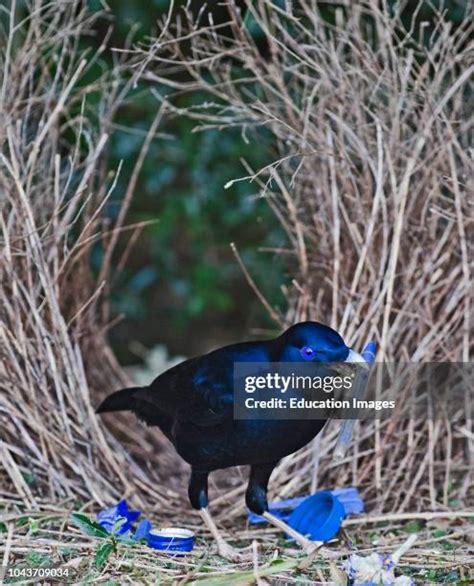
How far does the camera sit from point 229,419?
175 cm

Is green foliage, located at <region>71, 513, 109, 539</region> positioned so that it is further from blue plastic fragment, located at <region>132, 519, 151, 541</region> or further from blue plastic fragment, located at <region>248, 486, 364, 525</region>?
blue plastic fragment, located at <region>248, 486, 364, 525</region>

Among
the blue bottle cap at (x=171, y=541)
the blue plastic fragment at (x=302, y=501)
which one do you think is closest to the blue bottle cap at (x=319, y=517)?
the blue plastic fragment at (x=302, y=501)

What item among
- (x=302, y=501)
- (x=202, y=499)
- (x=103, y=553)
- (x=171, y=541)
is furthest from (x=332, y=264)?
(x=103, y=553)

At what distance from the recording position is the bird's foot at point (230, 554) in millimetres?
1810

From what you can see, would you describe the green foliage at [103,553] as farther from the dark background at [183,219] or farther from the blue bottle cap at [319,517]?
the dark background at [183,219]

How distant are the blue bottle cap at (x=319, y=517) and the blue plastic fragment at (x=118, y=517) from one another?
0.33 meters

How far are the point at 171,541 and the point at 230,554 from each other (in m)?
0.12

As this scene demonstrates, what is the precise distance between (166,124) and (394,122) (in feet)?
4.28

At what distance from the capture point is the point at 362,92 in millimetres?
2201

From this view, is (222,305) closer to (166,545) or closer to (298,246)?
(298,246)

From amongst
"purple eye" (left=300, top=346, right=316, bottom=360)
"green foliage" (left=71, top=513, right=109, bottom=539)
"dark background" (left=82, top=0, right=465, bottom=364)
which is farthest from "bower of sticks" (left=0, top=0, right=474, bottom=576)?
"dark background" (left=82, top=0, right=465, bottom=364)

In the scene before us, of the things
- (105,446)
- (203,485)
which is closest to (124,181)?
(105,446)

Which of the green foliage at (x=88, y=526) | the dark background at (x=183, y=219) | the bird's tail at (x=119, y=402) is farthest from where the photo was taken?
the dark background at (x=183, y=219)

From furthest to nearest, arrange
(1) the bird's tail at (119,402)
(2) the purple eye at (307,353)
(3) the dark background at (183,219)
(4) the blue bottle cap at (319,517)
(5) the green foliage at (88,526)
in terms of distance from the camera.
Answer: (3) the dark background at (183,219)
(1) the bird's tail at (119,402)
(4) the blue bottle cap at (319,517)
(5) the green foliage at (88,526)
(2) the purple eye at (307,353)
